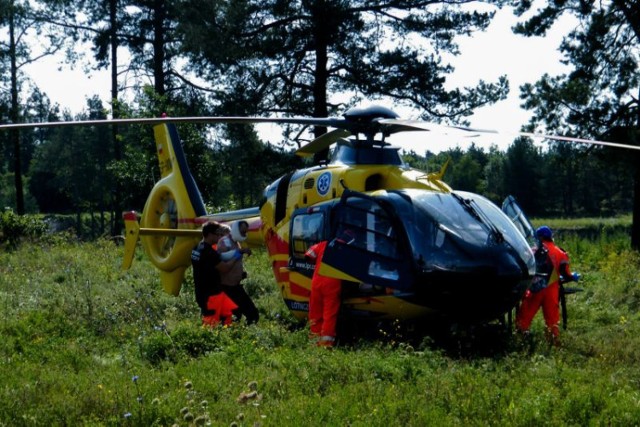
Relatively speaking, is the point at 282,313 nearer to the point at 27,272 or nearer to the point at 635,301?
the point at 635,301

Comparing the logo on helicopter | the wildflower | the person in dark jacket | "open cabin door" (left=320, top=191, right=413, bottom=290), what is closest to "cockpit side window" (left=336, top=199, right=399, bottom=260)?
"open cabin door" (left=320, top=191, right=413, bottom=290)

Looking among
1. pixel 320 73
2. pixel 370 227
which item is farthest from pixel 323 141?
pixel 320 73

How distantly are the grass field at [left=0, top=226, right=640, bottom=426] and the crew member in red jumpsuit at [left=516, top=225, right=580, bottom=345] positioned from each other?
29 centimetres

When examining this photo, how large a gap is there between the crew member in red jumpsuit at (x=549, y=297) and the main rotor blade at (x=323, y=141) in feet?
10.0

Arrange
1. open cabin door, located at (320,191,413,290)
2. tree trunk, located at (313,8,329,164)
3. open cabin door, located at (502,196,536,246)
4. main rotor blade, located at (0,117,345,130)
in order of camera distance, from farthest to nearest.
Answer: tree trunk, located at (313,8,329,164) < open cabin door, located at (502,196,536,246) < open cabin door, located at (320,191,413,290) < main rotor blade, located at (0,117,345,130)

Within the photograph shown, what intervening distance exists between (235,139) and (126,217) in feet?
48.1

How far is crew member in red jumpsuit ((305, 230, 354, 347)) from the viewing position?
927cm

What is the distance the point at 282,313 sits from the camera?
38.8 ft

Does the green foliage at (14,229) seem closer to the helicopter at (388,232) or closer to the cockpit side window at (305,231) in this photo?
the helicopter at (388,232)

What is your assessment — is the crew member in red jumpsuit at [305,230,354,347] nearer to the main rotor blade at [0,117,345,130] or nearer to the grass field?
the grass field

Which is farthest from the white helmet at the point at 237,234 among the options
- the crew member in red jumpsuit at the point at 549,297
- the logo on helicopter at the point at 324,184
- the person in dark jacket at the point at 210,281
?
the crew member in red jumpsuit at the point at 549,297

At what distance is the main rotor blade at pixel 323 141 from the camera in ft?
33.6

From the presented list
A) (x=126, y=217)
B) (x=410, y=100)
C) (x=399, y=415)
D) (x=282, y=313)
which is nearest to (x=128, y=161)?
(x=410, y=100)

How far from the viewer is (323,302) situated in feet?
31.1
